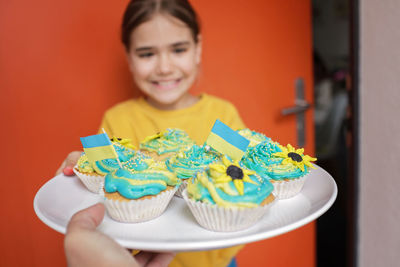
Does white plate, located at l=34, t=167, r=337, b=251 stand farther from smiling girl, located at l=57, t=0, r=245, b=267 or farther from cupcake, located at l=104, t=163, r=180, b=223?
smiling girl, located at l=57, t=0, r=245, b=267

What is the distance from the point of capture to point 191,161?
5.11 ft

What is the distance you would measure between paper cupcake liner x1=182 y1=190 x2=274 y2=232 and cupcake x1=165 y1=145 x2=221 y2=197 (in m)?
0.29

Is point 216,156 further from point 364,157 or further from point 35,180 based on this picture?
point 364,157

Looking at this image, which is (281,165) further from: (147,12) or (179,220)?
(147,12)

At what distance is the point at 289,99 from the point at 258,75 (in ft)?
1.10

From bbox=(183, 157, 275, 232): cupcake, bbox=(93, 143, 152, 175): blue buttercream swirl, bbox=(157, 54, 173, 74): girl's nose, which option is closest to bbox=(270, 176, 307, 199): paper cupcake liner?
bbox=(183, 157, 275, 232): cupcake

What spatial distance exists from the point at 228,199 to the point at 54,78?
1478 mm

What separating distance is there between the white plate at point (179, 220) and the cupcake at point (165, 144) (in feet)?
1.25

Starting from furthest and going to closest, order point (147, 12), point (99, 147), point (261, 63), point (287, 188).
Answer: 1. point (261, 63)
2. point (147, 12)
3. point (287, 188)
4. point (99, 147)

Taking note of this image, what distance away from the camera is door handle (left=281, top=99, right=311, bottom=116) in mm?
2576

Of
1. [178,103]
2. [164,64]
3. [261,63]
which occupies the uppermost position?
[164,64]

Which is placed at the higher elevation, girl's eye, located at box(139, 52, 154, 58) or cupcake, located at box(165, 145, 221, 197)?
girl's eye, located at box(139, 52, 154, 58)

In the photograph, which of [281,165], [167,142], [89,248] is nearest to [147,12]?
[167,142]

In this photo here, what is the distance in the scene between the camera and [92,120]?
2.28 meters
